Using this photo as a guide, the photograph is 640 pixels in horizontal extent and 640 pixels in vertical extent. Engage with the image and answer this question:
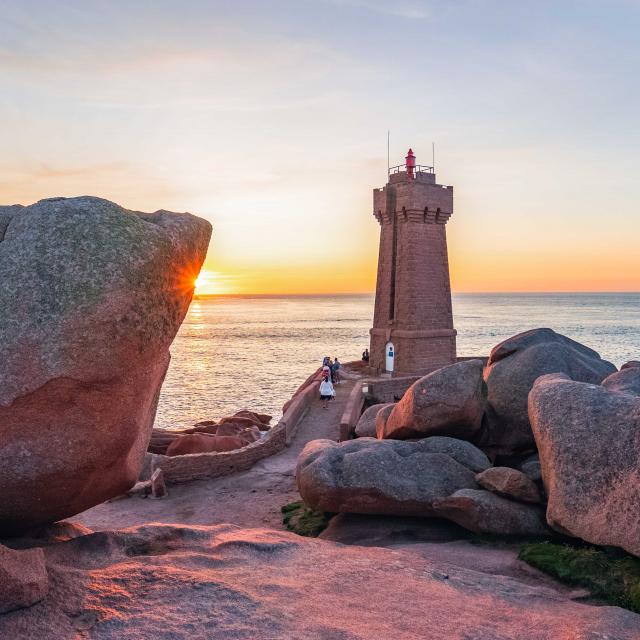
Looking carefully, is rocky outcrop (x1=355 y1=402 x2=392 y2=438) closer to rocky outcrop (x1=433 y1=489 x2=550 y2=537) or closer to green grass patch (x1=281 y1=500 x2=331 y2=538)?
green grass patch (x1=281 y1=500 x2=331 y2=538)

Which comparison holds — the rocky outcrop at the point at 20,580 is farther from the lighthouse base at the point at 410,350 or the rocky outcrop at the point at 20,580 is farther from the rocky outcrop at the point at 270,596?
the lighthouse base at the point at 410,350

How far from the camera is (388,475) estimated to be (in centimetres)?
1079

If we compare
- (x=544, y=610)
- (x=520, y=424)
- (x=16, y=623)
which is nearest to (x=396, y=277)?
(x=520, y=424)

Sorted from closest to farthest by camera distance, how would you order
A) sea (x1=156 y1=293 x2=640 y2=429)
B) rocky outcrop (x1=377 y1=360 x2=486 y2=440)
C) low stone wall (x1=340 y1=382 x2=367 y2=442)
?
rocky outcrop (x1=377 y1=360 x2=486 y2=440) < low stone wall (x1=340 y1=382 x2=367 y2=442) < sea (x1=156 y1=293 x2=640 y2=429)

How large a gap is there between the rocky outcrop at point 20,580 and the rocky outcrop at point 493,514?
6.74 metres

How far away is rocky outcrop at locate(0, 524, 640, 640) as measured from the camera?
5.39 metres

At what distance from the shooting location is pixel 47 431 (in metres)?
5.71

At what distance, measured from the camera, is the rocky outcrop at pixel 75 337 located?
5477mm

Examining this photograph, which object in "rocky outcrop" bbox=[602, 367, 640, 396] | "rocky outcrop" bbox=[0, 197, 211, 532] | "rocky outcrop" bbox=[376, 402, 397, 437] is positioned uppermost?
"rocky outcrop" bbox=[0, 197, 211, 532]

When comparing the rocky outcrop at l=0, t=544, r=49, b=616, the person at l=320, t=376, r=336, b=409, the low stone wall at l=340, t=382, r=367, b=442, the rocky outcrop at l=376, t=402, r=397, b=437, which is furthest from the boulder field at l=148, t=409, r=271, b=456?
the rocky outcrop at l=0, t=544, r=49, b=616

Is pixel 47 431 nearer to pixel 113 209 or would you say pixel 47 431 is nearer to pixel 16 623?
pixel 16 623

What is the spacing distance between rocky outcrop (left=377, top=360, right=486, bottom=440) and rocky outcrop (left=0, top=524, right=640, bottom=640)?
4.25 metres

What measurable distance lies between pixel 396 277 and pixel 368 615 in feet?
86.8

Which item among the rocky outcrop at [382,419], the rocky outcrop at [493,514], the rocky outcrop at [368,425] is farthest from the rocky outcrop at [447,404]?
the rocky outcrop at [368,425]
